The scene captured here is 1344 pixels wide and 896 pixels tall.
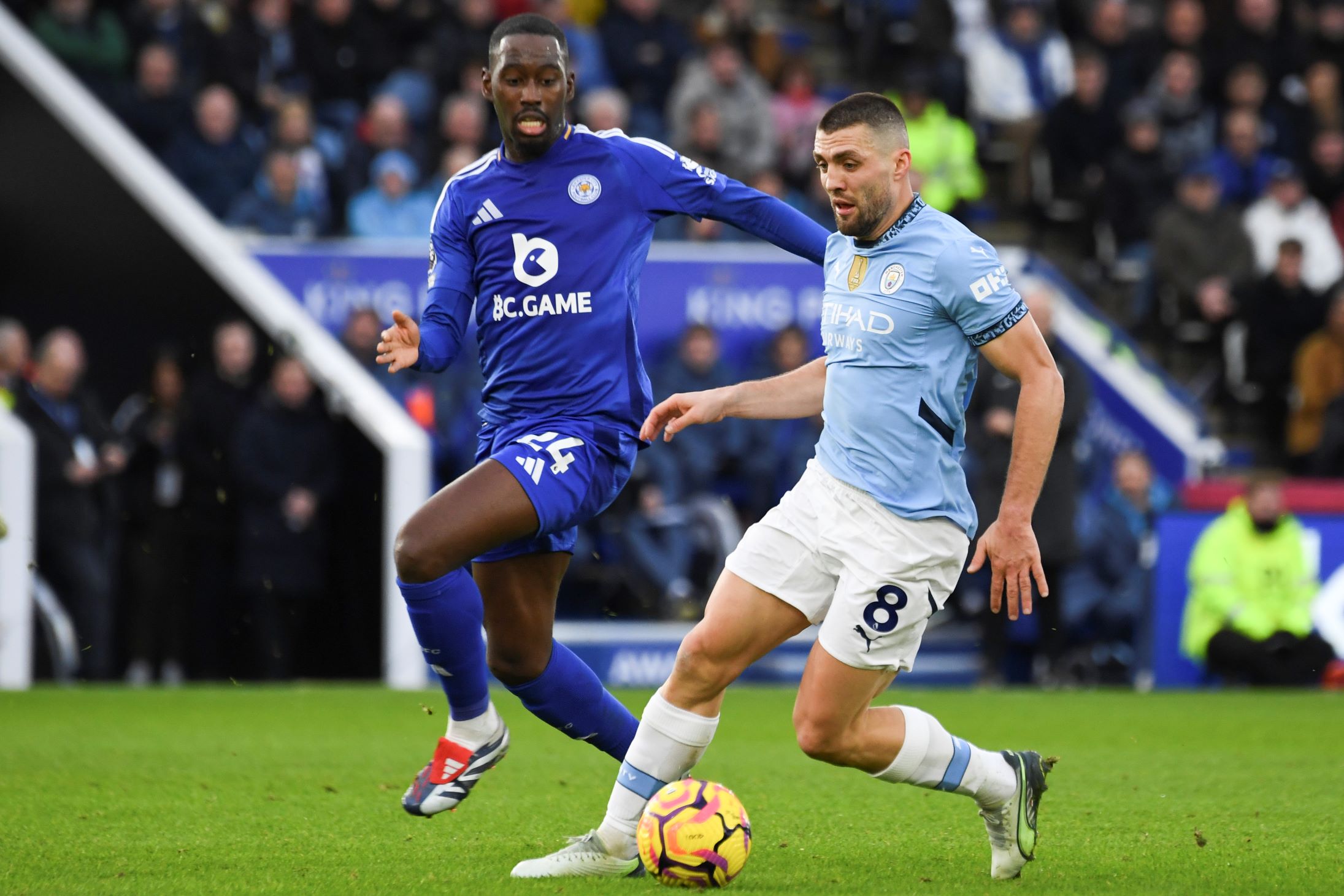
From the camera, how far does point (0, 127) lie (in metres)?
12.9

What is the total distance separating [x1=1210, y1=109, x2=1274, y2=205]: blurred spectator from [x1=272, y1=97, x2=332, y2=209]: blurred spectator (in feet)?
24.6

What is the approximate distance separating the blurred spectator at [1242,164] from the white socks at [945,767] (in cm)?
1170

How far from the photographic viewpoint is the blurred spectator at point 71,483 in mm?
11961

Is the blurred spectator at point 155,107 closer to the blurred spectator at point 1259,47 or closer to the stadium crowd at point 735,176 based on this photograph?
the stadium crowd at point 735,176

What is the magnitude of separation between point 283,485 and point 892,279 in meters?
7.52

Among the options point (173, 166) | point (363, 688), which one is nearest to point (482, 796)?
point (363, 688)

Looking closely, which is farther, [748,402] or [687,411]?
[748,402]

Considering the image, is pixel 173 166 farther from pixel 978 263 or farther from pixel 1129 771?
pixel 978 263

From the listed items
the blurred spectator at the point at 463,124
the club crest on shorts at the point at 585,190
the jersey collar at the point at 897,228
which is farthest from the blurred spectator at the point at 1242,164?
the jersey collar at the point at 897,228

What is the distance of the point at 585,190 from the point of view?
Result: 6008 mm

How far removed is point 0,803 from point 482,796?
1.75m

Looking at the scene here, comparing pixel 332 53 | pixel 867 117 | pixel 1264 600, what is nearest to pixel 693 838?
pixel 867 117

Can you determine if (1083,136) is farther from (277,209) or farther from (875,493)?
(875,493)

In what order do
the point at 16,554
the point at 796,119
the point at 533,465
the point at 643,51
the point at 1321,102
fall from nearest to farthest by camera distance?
1. the point at 533,465
2. the point at 16,554
3. the point at 643,51
4. the point at 796,119
5. the point at 1321,102
